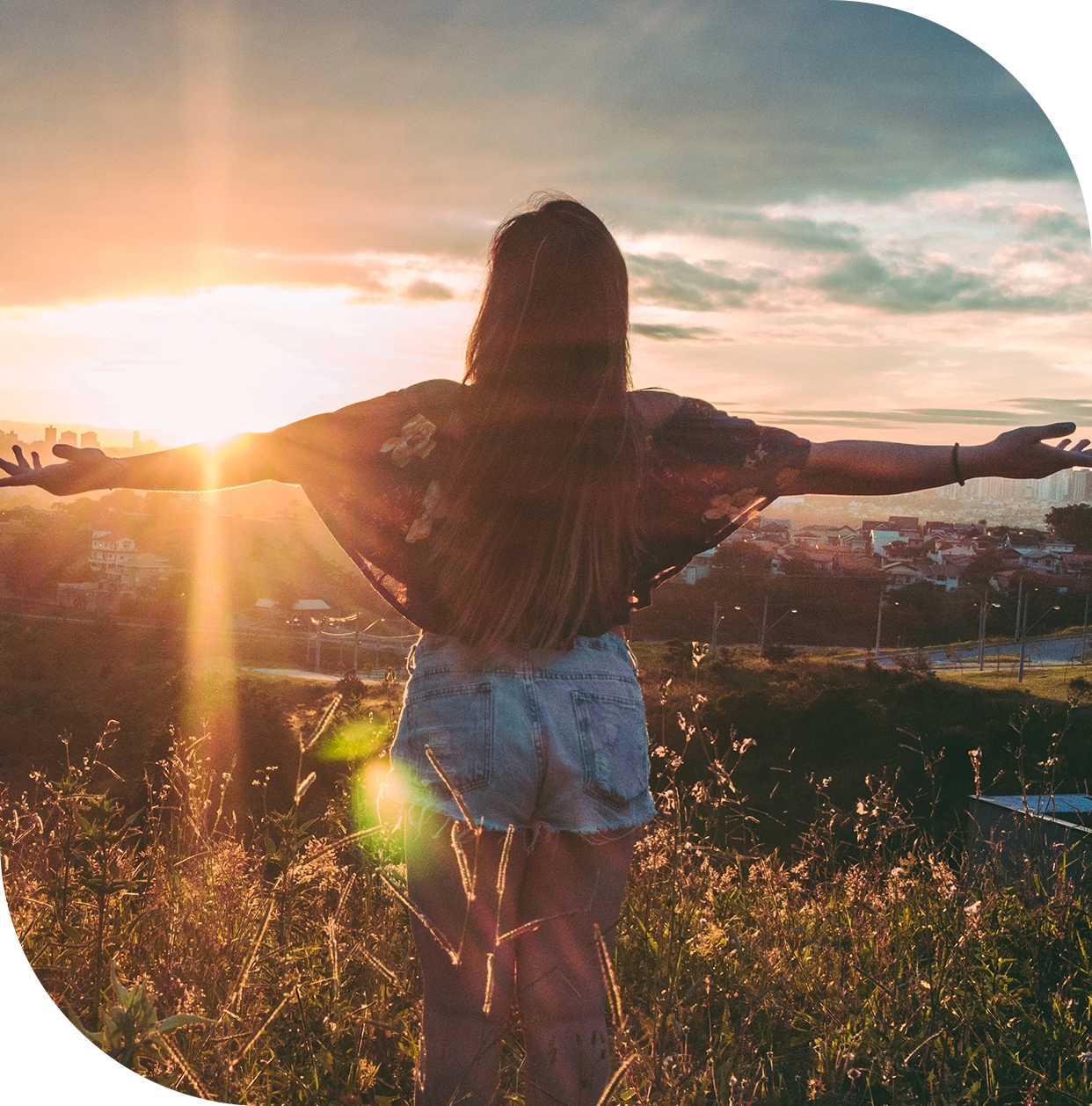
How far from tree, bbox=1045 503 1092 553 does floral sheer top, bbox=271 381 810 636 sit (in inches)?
2069

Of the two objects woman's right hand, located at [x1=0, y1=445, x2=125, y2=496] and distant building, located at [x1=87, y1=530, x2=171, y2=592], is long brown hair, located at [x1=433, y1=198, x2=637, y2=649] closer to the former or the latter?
woman's right hand, located at [x1=0, y1=445, x2=125, y2=496]

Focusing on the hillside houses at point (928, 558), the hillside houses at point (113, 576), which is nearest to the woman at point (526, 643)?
the hillside houses at point (928, 558)

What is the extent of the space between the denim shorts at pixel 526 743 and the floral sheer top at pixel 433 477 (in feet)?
0.40

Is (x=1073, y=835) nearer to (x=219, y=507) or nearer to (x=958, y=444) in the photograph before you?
(x=958, y=444)

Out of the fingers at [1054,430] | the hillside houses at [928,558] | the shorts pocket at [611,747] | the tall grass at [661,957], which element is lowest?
the hillside houses at [928,558]

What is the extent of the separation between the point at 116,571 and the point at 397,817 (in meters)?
61.7

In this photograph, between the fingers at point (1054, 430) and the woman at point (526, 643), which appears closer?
the woman at point (526, 643)

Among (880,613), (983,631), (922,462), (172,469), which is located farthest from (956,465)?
(880,613)

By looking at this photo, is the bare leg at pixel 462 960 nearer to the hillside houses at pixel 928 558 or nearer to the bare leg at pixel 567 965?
the bare leg at pixel 567 965

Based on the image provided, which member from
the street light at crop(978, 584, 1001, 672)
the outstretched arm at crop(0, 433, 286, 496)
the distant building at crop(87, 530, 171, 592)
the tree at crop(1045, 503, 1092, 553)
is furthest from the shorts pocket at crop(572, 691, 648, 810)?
the distant building at crop(87, 530, 171, 592)

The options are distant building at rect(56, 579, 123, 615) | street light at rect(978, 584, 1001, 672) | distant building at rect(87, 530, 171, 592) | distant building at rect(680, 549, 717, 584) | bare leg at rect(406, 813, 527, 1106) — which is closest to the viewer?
bare leg at rect(406, 813, 527, 1106)

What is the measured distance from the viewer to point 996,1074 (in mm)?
2119

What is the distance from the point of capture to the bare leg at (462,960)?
1.45 meters

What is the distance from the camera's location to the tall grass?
5.82ft
